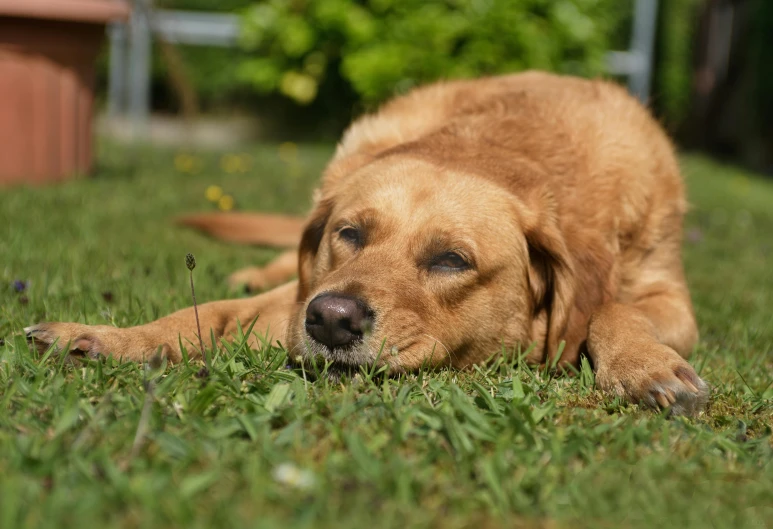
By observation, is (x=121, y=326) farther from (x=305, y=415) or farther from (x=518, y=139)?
(x=518, y=139)

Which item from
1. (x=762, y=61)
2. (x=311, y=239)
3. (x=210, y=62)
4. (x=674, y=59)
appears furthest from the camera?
(x=674, y=59)

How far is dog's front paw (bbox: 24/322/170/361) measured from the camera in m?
2.60

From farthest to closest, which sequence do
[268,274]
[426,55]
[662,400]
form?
1. [426,55]
2. [268,274]
3. [662,400]

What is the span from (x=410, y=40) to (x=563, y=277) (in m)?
7.46

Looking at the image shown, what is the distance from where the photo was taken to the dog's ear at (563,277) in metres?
3.03

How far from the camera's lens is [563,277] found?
9.95ft

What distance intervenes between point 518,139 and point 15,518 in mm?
2387

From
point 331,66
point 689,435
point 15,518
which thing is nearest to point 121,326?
point 15,518

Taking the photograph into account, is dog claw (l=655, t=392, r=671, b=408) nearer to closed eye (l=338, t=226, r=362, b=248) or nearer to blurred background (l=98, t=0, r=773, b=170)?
closed eye (l=338, t=226, r=362, b=248)

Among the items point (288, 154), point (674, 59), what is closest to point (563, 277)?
point (288, 154)

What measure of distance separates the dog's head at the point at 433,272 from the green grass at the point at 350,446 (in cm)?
12

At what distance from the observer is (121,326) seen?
300cm

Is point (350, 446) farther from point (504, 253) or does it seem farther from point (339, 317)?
point (504, 253)

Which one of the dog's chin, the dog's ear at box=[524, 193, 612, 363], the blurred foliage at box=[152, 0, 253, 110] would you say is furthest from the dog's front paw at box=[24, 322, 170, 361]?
the blurred foliage at box=[152, 0, 253, 110]
